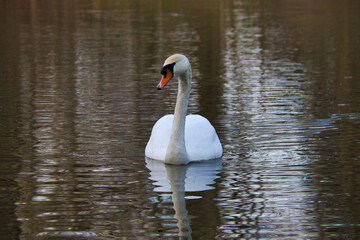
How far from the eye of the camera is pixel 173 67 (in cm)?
996

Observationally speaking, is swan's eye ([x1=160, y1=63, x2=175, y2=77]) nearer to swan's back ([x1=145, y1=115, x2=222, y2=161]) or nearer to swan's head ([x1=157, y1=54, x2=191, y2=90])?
swan's head ([x1=157, y1=54, x2=191, y2=90])

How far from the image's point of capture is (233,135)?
12227mm

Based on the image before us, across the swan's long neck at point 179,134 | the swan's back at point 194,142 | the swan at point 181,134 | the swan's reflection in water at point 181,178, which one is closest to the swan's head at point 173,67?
the swan at point 181,134

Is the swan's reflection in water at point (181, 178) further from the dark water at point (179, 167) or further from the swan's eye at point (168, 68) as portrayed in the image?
the swan's eye at point (168, 68)

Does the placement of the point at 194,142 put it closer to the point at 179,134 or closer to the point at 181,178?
the point at 179,134

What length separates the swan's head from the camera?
989 centimetres

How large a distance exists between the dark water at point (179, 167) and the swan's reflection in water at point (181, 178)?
25 mm

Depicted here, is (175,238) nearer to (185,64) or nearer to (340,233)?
(340,233)

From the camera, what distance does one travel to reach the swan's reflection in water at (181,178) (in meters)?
8.39

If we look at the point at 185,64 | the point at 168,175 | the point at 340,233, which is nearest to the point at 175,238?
the point at 340,233

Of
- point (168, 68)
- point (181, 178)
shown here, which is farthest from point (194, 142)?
point (168, 68)

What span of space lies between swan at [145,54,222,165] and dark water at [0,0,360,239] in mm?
218

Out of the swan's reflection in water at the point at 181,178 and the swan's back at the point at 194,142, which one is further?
the swan's back at the point at 194,142

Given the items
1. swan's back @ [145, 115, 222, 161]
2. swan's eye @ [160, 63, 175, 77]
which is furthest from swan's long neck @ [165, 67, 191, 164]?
swan's eye @ [160, 63, 175, 77]
